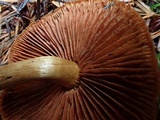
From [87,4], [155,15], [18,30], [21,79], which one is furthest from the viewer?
[18,30]

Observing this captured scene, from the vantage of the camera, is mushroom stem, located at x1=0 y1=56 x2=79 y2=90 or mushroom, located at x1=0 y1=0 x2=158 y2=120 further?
mushroom stem, located at x1=0 y1=56 x2=79 y2=90

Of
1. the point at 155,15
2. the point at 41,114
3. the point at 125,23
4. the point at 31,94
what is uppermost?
the point at 155,15

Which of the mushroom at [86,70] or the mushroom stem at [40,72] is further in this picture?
the mushroom stem at [40,72]

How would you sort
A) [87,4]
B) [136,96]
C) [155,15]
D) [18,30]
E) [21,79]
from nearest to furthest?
1. [136,96]
2. [21,79]
3. [87,4]
4. [155,15]
5. [18,30]

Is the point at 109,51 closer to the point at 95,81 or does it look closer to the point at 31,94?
the point at 95,81

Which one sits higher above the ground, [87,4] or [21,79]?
[87,4]

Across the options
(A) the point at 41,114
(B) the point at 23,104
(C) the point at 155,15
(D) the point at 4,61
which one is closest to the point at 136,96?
(A) the point at 41,114
